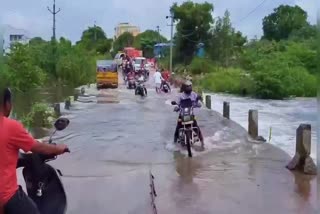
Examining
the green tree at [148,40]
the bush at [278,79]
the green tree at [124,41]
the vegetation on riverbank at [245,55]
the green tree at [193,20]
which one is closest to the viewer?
the bush at [278,79]

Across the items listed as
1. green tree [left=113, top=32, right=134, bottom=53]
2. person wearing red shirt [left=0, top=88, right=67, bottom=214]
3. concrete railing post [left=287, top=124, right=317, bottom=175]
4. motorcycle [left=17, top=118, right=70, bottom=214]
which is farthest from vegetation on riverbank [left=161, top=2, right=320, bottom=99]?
person wearing red shirt [left=0, top=88, right=67, bottom=214]

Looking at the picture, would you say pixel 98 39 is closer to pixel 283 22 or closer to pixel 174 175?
pixel 283 22

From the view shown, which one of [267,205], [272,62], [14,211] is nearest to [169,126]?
[267,205]

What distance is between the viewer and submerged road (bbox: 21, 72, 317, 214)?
25.8 ft

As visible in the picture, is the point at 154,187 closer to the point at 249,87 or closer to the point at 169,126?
the point at 169,126

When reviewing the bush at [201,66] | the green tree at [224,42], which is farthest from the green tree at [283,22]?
the bush at [201,66]

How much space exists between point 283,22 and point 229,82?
92.9ft

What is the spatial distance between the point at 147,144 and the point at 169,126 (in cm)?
383

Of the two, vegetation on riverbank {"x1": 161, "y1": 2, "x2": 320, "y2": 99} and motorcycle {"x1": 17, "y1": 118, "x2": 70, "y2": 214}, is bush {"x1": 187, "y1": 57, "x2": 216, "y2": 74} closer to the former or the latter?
vegetation on riverbank {"x1": 161, "y1": 2, "x2": 320, "y2": 99}

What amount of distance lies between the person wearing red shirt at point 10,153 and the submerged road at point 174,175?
346 centimetres

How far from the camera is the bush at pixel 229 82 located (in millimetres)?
46106

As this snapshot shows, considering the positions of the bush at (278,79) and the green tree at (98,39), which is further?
the green tree at (98,39)

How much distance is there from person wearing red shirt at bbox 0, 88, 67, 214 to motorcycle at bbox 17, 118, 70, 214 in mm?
587

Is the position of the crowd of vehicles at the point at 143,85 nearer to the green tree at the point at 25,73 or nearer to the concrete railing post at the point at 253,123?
the concrete railing post at the point at 253,123
